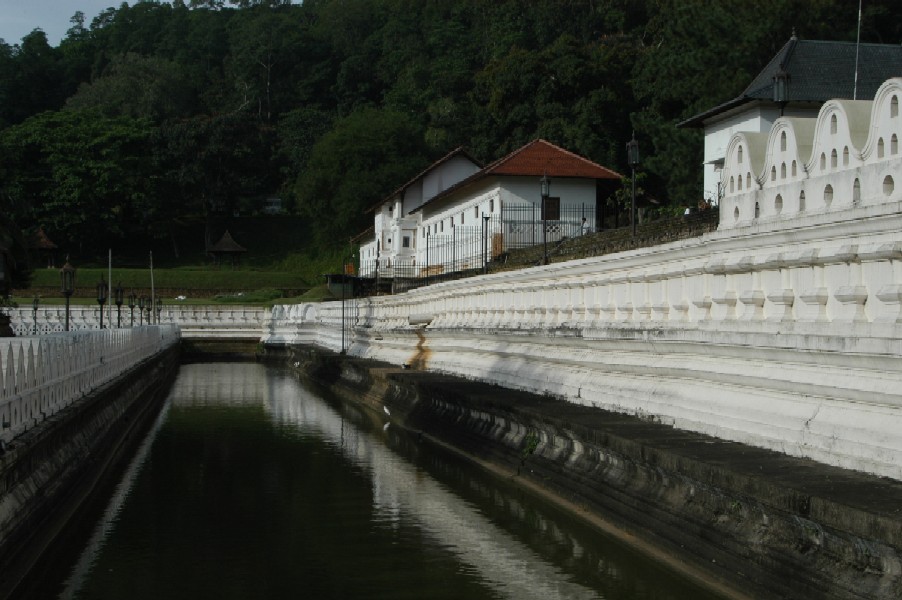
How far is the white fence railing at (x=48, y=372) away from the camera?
9969 mm

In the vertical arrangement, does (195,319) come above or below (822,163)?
below

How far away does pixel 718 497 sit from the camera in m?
8.17

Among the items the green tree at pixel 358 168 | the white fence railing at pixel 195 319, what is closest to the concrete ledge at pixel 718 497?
the white fence railing at pixel 195 319

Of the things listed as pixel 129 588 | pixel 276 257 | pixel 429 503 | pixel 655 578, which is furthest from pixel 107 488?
pixel 276 257

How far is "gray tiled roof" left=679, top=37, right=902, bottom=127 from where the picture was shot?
4038 centimetres

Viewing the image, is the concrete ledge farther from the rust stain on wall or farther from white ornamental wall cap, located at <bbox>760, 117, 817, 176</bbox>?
the rust stain on wall

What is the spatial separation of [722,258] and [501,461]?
521 cm

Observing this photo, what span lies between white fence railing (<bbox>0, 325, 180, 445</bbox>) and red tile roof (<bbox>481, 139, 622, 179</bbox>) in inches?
1165

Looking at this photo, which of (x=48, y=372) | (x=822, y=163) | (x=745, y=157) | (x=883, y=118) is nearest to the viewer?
(x=883, y=118)

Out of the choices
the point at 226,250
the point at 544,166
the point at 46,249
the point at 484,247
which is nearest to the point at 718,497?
the point at 484,247

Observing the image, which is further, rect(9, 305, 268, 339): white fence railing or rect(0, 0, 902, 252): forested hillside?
rect(9, 305, 268, 339): white fence railing

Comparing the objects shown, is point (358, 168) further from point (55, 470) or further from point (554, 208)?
point (55, 470)

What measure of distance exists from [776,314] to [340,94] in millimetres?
121202

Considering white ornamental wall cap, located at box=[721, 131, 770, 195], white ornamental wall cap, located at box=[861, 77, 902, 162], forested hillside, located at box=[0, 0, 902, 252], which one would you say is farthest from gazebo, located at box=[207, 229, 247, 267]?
white ornamental wall cap, located at box=[861, 77, 902, 162]
